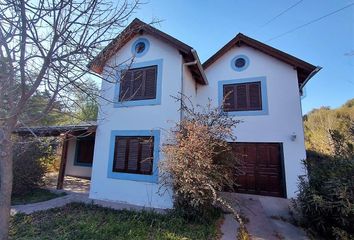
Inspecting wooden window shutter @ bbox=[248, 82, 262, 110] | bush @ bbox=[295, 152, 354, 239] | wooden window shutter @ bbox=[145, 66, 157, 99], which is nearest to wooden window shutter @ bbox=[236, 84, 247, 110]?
wooden window shutter @ bbox=[248, 82, 262, 110]

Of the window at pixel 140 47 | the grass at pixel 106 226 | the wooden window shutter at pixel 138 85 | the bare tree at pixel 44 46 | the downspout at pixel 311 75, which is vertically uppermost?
the window at pixel 140 47

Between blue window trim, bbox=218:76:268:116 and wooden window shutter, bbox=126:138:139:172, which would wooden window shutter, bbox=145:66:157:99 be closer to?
wooden window shutter, bbox=126:138:139:172

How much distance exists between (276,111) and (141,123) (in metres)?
7.67

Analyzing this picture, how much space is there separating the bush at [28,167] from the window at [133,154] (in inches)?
162

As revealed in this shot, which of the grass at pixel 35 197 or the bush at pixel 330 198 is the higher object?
the bush at pixel 330 198

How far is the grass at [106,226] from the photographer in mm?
6578

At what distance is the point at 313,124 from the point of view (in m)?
24.1

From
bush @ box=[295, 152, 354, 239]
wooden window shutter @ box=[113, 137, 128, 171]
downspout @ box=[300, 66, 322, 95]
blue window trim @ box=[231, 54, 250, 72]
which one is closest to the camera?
bush @ box=[295, 152, 354, 239]

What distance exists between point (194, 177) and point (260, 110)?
23.9ft

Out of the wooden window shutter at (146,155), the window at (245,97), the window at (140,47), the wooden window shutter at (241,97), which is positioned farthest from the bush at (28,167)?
the wooden window shutter at (241,97)

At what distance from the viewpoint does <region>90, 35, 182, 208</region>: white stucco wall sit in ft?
32.6

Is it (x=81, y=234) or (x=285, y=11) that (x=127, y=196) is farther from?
(x=285, y=11)

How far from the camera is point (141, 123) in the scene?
1062 centimetres

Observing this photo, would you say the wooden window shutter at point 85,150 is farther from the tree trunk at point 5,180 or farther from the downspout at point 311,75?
the downspout at point 311,75
